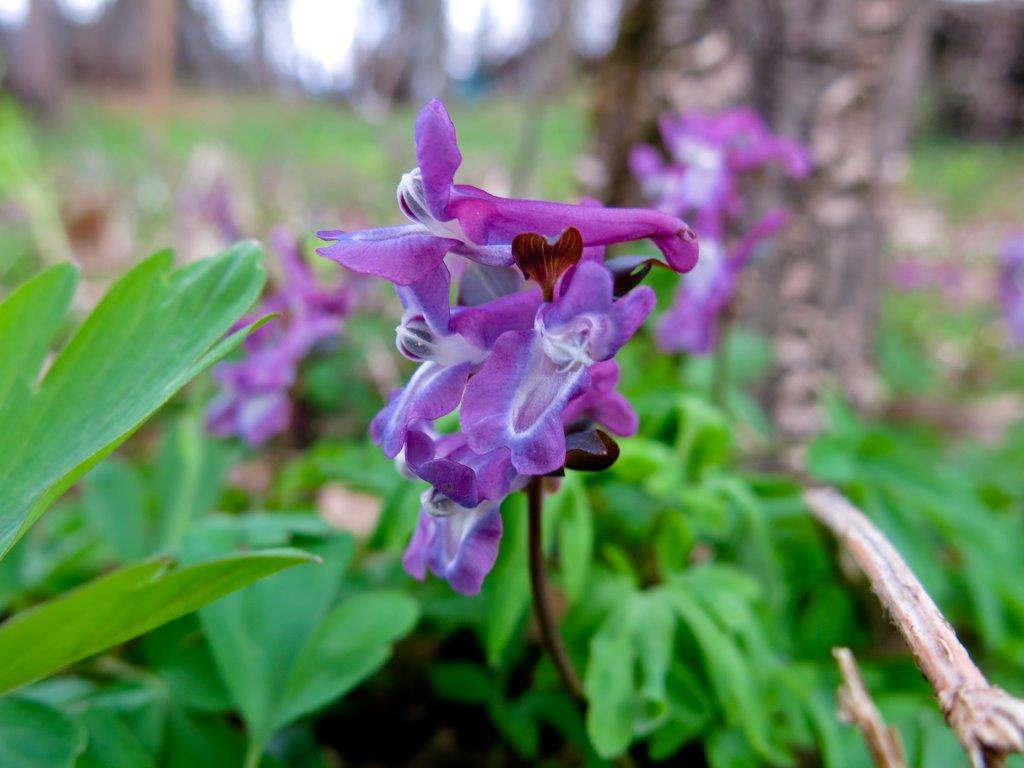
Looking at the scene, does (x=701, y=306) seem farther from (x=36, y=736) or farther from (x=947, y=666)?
(x=36, y=736)

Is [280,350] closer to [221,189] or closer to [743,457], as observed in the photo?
[221,189]

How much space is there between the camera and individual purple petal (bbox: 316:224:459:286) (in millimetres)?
804

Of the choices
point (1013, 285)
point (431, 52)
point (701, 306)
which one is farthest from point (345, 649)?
point (1013, 285)

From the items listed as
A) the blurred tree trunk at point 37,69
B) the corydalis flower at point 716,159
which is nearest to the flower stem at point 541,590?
the corydalis flower at point 716,159

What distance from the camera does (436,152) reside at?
0.81 metres

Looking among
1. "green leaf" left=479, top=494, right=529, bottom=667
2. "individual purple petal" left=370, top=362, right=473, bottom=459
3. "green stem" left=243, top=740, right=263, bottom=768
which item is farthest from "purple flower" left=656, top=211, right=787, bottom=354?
"green stem" left=243, top=740, right=263, bottom=768

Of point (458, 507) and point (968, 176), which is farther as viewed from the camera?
point (968, 176)

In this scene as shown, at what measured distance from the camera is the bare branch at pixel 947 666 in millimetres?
680

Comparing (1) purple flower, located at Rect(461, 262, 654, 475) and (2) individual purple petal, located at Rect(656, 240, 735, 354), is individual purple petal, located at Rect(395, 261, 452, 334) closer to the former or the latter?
(1) purple flower, located at Rect(461, 262, 654, 475)

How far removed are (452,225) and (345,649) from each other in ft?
2.33

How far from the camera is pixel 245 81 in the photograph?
2931 centimetres

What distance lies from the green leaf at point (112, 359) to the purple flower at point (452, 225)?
17 centimetres

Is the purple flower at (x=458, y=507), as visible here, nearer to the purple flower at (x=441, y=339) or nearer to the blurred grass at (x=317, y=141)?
the purple flower at (x=441, y=339)

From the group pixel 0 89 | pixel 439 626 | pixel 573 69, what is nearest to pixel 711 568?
pixel 439 626
